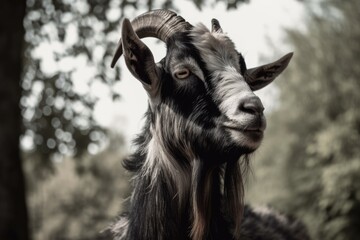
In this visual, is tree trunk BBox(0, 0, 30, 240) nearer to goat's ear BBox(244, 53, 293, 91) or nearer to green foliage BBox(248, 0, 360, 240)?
goat's ear BBox(244, 53, 293, 91)

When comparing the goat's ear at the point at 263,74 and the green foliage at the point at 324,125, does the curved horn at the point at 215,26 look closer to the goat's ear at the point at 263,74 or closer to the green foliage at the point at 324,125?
the goat's ear at the point at 263,74

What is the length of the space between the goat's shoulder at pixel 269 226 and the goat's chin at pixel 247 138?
179 cm

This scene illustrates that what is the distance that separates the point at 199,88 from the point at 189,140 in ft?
1.29

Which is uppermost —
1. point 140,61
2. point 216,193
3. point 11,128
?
point 140,61

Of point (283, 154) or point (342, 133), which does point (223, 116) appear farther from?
point (283, 154)

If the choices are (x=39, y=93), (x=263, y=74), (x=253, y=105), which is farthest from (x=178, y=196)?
(x=39, y=93)

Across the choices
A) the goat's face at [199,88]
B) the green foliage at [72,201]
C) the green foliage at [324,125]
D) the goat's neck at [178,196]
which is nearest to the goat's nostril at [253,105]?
the goat's face at [199,88]

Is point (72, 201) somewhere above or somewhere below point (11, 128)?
below

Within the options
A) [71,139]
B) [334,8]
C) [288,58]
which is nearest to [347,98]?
[334,8]

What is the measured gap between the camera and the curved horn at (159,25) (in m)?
5.42

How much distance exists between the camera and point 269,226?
25.9ft

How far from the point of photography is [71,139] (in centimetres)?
1581

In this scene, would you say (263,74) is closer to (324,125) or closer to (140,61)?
(140,61)

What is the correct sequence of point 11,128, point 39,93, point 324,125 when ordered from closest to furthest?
point 11,128
point 39,93
point 324,125
